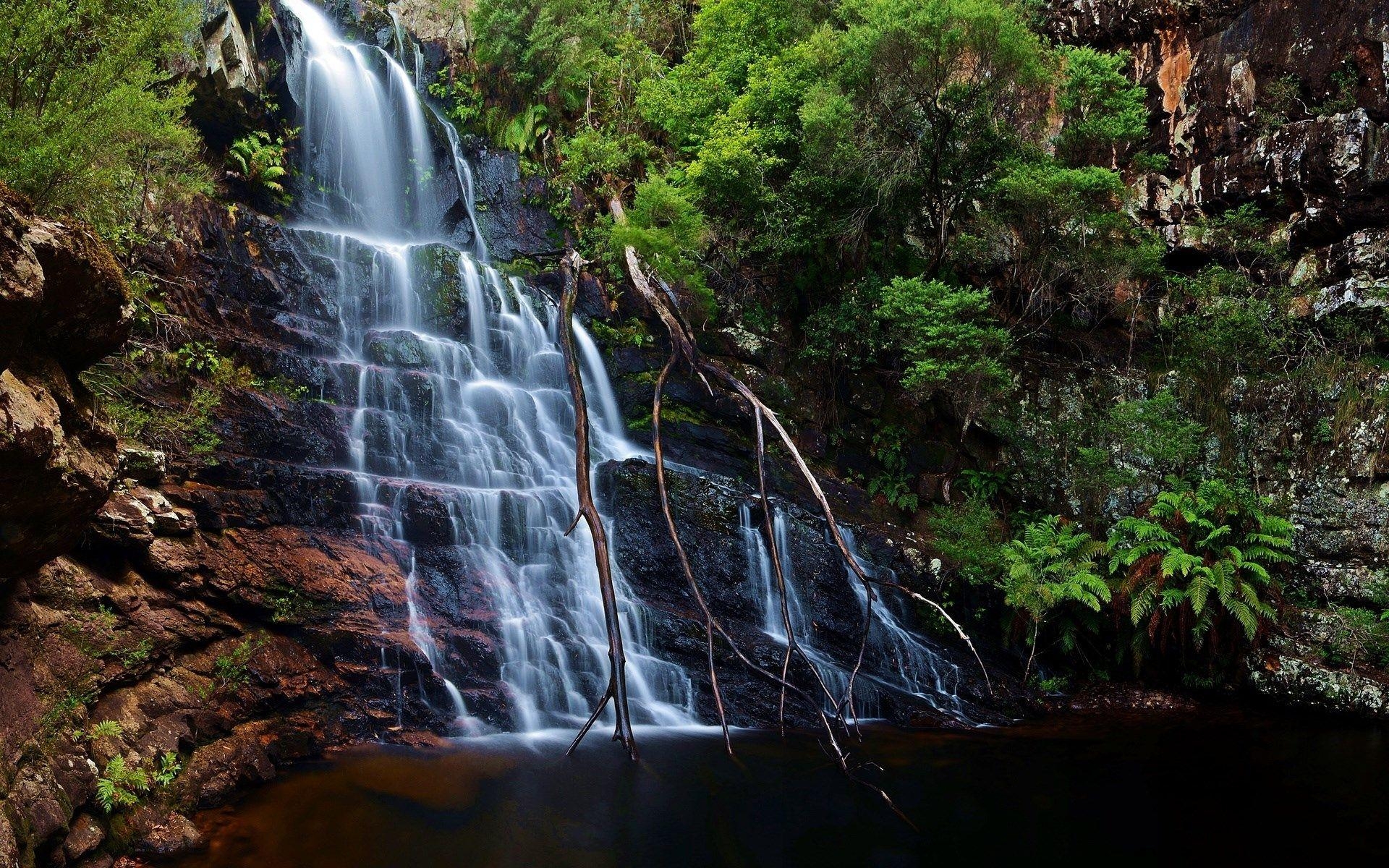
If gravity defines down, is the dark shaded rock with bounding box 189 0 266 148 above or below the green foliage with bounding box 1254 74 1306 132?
above

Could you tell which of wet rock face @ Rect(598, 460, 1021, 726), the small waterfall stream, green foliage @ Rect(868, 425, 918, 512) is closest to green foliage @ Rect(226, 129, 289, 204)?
the small waterfall stream

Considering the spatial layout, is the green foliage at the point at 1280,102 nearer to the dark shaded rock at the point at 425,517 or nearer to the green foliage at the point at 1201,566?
the green foliage at the point at 1201,566

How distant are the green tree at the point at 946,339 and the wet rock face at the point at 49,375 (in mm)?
9563

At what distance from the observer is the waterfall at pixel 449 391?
876 centimetres

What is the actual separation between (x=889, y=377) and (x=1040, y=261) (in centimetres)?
313

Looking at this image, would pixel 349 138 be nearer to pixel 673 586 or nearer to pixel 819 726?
pixel 673 586

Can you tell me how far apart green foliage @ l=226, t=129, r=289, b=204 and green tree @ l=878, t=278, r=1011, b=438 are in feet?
32.9

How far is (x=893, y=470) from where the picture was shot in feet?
43.6

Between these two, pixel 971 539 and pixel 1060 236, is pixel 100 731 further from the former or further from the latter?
pixel 1060 236

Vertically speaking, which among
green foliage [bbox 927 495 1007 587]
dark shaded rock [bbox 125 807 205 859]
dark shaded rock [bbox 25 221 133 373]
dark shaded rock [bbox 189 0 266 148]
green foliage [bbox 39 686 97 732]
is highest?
dark shaded rock [bbox 189 0 266 148]

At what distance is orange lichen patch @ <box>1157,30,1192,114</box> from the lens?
14.8 m

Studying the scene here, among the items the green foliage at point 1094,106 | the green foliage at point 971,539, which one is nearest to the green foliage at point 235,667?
the green foliage at point 971,539

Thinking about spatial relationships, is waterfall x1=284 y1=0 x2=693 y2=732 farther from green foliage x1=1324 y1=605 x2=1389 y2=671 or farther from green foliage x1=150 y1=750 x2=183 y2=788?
green foliage x1=1324 y1=605 x2=1389 y2=671

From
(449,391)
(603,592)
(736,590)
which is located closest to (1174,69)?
(736,590)
